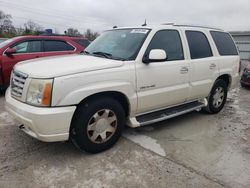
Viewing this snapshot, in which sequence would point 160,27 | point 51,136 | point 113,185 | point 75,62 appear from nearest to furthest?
point 113,185, point 51,136, point 75,62, point 160,27

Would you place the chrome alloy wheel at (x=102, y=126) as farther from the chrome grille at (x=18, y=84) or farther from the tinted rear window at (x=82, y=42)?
the tinted rear window at (x=82, y=42)

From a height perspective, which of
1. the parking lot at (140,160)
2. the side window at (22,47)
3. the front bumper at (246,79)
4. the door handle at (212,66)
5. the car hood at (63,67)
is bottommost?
the parking lot at (140,160)

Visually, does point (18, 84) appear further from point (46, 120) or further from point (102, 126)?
point (102, 126)

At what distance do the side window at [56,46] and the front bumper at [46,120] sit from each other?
172 inches

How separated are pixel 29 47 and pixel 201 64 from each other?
483 cm

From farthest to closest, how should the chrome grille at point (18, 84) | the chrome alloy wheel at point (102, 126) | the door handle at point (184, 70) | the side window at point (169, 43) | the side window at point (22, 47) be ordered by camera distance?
the side window at point (22, 47) < the door handle at point (184, 70) < the side window at point (169, 43) < the chrome alloy wheel at point (102, 126) < the chrome grille at point (18, 84)

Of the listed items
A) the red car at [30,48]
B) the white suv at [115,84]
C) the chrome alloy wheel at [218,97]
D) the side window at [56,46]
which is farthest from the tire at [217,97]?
the side window at [56,46]

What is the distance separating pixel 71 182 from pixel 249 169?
7.65 feet

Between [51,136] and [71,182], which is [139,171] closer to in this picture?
[71,182]

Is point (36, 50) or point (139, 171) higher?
point (36, 50)

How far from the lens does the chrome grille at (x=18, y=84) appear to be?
9.73 ft

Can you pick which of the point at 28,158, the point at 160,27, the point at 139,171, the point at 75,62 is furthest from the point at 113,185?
the point at 160,27

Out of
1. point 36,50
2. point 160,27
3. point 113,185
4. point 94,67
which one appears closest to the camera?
point 113,185

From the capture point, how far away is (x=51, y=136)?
2.81 metres
